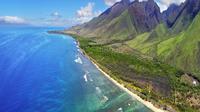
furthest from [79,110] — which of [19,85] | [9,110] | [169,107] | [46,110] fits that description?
[19,85]

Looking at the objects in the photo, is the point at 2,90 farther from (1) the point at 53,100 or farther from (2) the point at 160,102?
(2) the point at 160,102

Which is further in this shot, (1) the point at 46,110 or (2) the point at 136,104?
(2) the point at 136,104

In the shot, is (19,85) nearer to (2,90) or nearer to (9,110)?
(2,90)

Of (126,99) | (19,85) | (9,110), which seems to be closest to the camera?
(9,110)

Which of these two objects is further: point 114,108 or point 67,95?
point 67,95

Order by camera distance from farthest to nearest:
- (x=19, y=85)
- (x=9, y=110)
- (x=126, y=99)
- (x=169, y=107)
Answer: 1. (x=19, y=85)
2. (x=126, y=99)
3. (x=169, y=107)
4. (x=9, y=110)

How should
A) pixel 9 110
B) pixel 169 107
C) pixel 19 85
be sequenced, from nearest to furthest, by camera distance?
pixel 9 110 → pixel 169 107 → pixel 19 85

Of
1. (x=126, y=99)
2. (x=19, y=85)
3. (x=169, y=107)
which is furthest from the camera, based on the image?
(x=19, y=85)

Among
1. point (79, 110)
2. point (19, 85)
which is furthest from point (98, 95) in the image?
point (19, 85)

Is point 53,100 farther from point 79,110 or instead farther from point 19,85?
point 19,85
